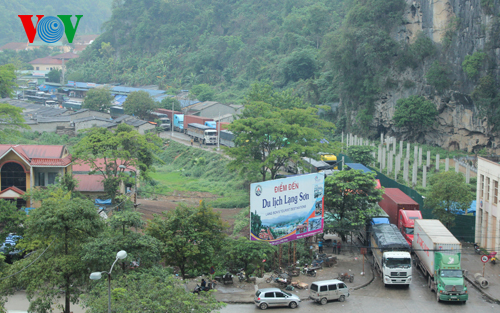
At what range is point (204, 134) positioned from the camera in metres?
61.1

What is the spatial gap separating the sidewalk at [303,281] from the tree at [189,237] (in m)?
1.45

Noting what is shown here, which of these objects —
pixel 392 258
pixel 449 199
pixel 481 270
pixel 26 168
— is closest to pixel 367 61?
pixel 449 199

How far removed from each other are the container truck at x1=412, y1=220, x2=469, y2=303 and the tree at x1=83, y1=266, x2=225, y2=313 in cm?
965

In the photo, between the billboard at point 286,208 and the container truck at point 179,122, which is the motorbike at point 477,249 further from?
the container truck at point 179,122

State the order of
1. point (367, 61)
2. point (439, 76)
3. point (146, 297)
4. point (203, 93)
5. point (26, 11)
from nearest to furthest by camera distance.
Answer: point (146, 297)
point (439, 76)
point (367, 61)
point (203, 93)
point (26, 11)

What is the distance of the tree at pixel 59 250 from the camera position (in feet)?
57.4

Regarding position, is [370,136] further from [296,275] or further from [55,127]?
[55,127]

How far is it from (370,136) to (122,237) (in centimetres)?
4376

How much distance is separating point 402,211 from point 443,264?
6.31 meters

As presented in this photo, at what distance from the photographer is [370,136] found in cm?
5756

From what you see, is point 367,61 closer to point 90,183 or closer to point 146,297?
point 90,183

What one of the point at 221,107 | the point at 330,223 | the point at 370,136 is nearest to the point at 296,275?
the point at 330,223

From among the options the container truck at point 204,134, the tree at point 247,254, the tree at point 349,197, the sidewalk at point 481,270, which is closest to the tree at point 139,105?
the container truck at point 204,134

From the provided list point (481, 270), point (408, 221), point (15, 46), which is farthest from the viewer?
point (15, 46)
